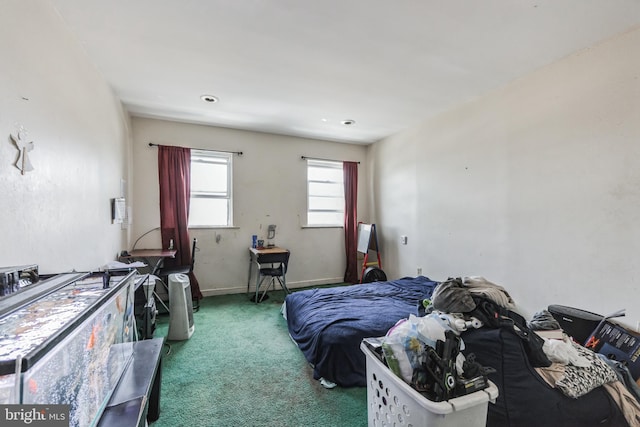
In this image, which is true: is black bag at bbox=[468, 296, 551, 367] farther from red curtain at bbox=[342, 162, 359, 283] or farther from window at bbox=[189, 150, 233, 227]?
window at bbox=[189, 150, 233, 227]

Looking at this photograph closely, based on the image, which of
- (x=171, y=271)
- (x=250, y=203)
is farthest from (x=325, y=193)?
(x=171, y=271)

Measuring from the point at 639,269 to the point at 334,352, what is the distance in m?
2.28

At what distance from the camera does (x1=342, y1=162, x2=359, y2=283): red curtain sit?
501 cm

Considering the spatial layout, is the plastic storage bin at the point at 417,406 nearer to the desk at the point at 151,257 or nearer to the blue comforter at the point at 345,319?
the blue comforter at the point at 345,319

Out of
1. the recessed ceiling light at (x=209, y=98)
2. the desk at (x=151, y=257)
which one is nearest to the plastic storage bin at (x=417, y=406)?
the desk at (x=151, y=257)

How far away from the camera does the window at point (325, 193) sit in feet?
16.2

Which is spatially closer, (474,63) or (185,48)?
(185,48)

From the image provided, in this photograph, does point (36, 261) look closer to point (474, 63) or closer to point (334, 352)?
point (334, 352)

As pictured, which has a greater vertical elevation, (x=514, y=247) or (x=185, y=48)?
(x=185, y=48)

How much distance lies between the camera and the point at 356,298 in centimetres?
309

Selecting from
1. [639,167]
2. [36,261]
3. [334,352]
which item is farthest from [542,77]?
[36,261]

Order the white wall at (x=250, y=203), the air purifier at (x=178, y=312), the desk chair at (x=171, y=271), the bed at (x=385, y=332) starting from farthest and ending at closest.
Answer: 1. the white wall at (x=250, y=203)
2. the desk chair at (x=171, y=271)
3. the air purifier at (x=178, y=312)
4. the bed at (x=385, y=332)

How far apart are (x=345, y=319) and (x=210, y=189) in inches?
118

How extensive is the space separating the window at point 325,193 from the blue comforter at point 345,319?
71.7 inches
